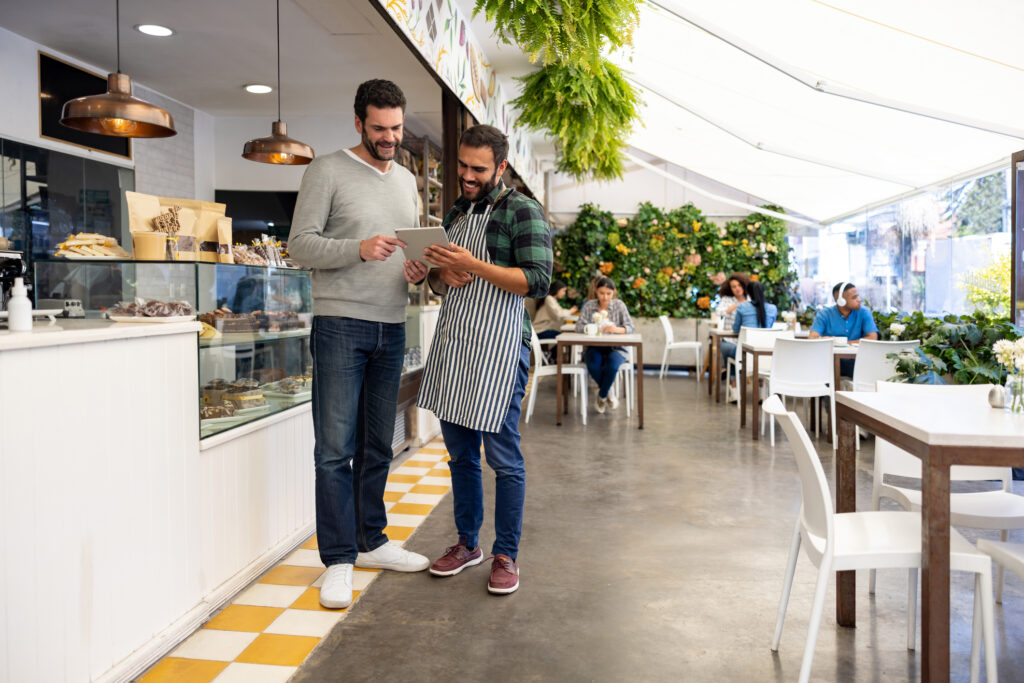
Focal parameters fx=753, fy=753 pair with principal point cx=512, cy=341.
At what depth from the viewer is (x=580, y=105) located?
5.93m

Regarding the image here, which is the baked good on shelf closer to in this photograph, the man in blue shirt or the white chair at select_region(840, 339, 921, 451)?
the white chair at select_region(840, 339, 921, 451)

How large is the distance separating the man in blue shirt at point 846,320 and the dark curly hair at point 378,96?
5.43 m

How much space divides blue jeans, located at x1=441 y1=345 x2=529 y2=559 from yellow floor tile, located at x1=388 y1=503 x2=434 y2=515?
0.91m

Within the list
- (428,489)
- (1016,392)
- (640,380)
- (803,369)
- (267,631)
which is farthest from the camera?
(640,380)

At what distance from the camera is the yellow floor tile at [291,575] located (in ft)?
9.77

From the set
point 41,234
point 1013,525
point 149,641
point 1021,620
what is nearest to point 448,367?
point 149,641

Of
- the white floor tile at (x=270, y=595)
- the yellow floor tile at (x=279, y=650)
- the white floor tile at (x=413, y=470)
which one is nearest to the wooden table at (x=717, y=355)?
the white floor tile at (x=413, y=470)

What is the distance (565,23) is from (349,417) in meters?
2.03

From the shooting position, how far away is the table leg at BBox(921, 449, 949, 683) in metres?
1.94

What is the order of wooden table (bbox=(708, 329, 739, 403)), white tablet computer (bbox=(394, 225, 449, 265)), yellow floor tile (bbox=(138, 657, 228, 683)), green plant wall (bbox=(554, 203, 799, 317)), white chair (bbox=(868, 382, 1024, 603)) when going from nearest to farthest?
1. yellow floor tile (bbox=(138, 657, 228, 683))
2. white chair (bbox=(868, 382, 1024, 603))
3. white tablet computer (bbox=(394, 225, 449, 265))
4. wooden table (bbox=(708, 329, 739, 403))
5. green plant wall (bbox=(554, 203, 799, 317))

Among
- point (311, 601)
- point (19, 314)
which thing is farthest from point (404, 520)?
point (19, 314)

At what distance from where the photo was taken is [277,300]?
11.4 ft

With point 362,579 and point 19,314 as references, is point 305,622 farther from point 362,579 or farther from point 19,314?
point 19,314

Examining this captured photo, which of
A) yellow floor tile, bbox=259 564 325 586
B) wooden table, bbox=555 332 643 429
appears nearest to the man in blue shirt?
wooden table, bbox=555 332 643 429
